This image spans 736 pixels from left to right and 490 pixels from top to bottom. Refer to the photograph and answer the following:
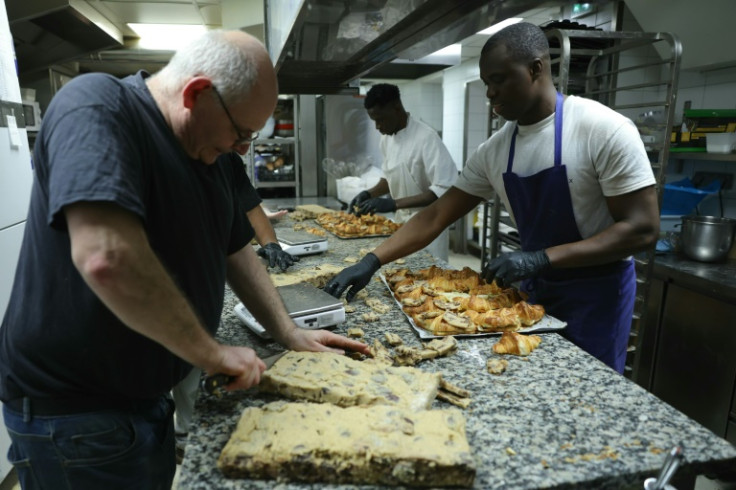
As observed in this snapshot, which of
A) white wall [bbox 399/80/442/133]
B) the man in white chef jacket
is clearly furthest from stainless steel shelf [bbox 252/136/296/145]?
white wall [bbox 399/80/442/133]

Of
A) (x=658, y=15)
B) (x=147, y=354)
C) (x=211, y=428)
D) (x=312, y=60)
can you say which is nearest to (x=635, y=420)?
(x=211, y=428)

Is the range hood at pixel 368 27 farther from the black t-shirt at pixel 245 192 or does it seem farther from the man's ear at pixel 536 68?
the black t-shirt at pixel 245 192

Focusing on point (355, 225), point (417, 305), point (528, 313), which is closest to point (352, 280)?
point (417, 305)

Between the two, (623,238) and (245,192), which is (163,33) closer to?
(245,192)

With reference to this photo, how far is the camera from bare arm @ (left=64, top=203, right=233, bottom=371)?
74 cm

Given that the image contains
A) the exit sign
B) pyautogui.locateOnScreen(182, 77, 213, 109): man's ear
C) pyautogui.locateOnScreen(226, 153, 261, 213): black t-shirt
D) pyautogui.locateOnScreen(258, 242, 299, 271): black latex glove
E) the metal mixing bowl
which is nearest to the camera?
pyautogui.locateOnScreen(182, 77, 213, 109): man's ear

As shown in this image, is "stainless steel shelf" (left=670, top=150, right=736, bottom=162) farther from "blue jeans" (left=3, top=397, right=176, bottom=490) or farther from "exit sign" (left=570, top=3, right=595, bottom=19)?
"blue jeans" (left=3, top=397, right=176, bottom=490)

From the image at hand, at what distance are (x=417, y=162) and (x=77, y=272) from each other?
3000 mm

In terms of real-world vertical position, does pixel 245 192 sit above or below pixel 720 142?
below

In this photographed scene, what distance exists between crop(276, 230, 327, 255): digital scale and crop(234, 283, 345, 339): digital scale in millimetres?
923

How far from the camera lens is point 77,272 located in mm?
928

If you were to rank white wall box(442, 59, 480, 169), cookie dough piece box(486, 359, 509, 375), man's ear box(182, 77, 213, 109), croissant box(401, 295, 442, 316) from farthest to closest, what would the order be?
white wall box(442, 59, 480, 169)
croissant box(401, 295, 442, 316)
cookie dough piece box(486, 359, 509, 375)
man's ear box(182, 77, 213, 109)

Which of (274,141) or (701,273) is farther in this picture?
(274,141)

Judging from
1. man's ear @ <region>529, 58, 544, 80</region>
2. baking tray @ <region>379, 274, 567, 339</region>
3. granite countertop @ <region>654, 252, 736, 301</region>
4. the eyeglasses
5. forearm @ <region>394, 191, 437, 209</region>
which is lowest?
granite countertop @ <region>654, 252, 736, 301</region>
